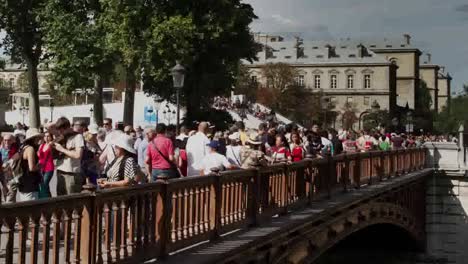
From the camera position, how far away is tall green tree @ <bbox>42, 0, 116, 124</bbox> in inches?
1524

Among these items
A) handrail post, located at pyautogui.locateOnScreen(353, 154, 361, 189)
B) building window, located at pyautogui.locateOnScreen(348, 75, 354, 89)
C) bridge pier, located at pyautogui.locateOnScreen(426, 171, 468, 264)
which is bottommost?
bridge pier, located at pyautogui.locateOnScreen(426, 171, 468, 264)

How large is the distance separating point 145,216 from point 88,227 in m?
1.38

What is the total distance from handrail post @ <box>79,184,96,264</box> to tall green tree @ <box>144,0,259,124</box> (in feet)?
100

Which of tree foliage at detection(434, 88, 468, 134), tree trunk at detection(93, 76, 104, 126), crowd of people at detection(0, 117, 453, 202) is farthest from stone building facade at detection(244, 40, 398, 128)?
crowd of people at detection(0, 117, 453, 202)

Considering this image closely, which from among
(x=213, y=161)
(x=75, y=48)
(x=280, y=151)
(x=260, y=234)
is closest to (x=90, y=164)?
(x=213, y=161)

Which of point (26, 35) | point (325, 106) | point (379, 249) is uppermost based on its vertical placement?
point (26, 35)

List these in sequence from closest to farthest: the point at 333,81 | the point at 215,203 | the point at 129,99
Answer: the point at 215,203 → the point at 129,99 → the point at 333,81

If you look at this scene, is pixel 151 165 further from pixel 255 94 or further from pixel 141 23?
pixel 255 94

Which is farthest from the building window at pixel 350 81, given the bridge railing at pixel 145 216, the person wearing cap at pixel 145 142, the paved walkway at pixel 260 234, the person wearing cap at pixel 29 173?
the person wearing cap at pixel 29 173

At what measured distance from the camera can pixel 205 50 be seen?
132 feet

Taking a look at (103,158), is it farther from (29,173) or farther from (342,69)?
(342,69)

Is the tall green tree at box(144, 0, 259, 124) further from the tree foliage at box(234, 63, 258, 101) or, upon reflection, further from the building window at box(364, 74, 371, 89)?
the building window at box(364, 74, 371, 89)

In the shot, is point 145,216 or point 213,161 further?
point 213,161

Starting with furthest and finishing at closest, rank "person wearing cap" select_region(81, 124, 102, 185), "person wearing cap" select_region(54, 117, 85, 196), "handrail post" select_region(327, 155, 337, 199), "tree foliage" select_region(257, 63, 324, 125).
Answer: "tree foliage" select_region(257, 63, 324, 125) < "handrail post" select_region(327, 155, 337, 199) < "person wearing cap" select_region(81, 124, 102, 185) < "person wearing cap" select_region(54, 117, 85, 196)
